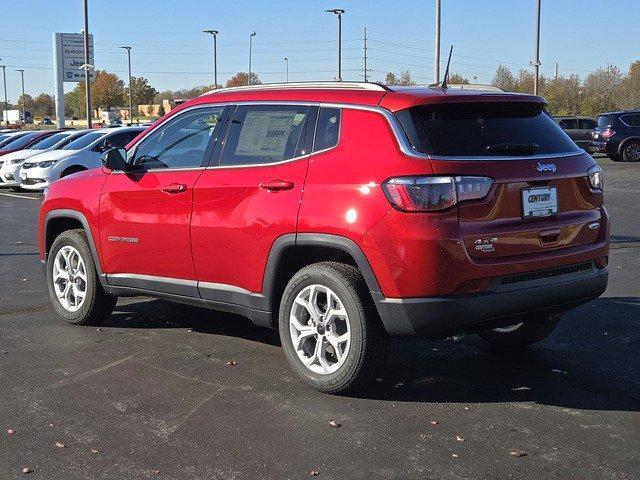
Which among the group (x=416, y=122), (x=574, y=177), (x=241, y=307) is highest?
(x=416, y=122)

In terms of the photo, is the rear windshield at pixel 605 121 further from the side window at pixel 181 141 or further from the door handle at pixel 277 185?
the door handle at pixel 277 185

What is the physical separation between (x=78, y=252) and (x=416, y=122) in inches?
128

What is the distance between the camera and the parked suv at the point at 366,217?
436 centimetres

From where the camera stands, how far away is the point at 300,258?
506 centimetres

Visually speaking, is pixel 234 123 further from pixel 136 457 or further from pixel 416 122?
pixel 136 457

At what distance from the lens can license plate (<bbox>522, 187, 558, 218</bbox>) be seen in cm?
458

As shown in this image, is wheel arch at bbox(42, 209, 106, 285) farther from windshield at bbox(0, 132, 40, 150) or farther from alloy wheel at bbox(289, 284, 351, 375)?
windshield at bbox(0, 132, 40, 150)

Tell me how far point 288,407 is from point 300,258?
928 millimetres

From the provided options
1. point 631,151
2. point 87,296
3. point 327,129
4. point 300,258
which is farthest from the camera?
point 631,151

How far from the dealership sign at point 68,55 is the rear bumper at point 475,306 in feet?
169

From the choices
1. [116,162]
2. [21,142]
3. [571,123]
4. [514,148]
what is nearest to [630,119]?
[571,123]

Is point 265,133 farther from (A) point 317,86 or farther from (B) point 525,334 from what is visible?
(B) point 525,334

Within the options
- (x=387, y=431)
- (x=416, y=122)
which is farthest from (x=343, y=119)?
(x=387, y=431)

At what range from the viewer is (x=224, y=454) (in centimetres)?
397
